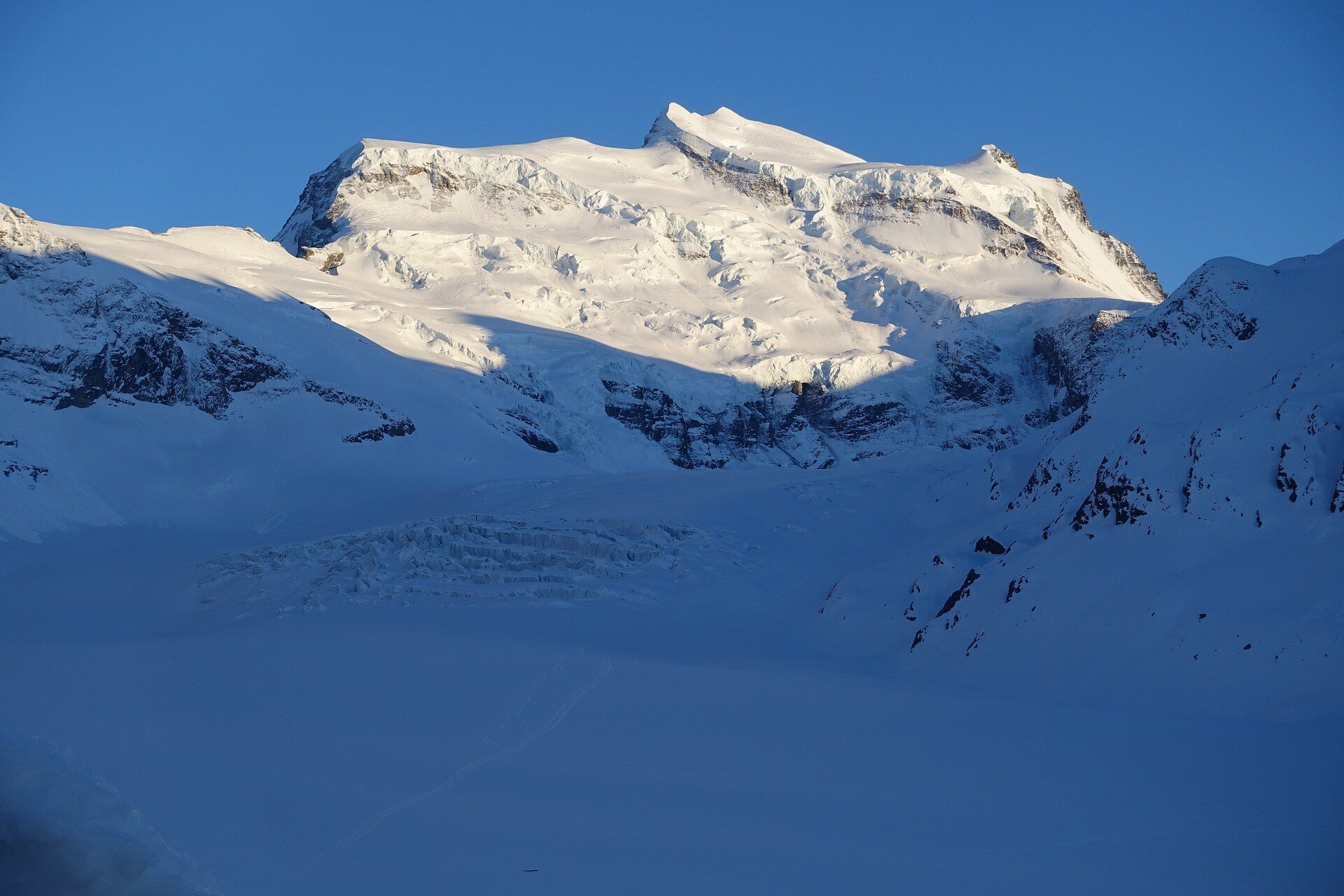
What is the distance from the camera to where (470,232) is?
12538 centimetres

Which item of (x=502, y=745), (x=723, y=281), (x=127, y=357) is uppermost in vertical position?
(x=723, y=281)

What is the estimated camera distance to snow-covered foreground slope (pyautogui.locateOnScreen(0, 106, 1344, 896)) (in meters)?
13.7

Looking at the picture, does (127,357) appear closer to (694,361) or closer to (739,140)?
(694,361)

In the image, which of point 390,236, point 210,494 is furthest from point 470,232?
point 210,494

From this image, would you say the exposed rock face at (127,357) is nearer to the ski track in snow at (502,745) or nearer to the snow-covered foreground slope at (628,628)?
the snow-covered foreground slope at (628,628)

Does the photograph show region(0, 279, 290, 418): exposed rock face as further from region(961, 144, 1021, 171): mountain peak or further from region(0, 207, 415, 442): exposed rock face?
region(961, 144, 1021, 171): mountain peak

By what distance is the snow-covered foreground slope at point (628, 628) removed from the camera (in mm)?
13727

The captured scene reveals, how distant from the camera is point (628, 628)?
32469 millimetres

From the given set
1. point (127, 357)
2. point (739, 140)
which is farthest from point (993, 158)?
point (127, 357)

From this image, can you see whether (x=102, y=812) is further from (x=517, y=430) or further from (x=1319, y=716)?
(x=517, y=430)

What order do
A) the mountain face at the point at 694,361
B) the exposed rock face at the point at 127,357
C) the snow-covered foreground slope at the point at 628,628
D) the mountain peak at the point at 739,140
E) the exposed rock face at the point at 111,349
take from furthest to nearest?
1. the mountain peak at the point at 739,140
2. the exposed rock face at the point at 111,349
3. the exposed rock face at the point at 127,357
4. the mountain face at the point at 694,361
5. the snow-covered foreground slope at the point at 628,628

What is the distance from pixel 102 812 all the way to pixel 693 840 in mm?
8203

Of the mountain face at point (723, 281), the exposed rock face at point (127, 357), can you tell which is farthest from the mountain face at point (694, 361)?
the mountain face at point (723, 281)

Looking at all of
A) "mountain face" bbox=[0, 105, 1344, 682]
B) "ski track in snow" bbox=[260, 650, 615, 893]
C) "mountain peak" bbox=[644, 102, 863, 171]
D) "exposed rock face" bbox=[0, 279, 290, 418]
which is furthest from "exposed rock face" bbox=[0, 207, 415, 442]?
"mountain peak" bbox=[644, 102, 863, 171]
